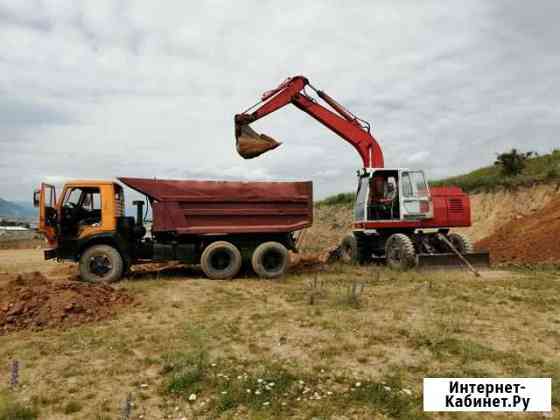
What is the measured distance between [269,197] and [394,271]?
3.62 meters

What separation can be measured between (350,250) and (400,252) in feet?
7.60

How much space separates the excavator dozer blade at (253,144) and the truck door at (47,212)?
4.45 metres

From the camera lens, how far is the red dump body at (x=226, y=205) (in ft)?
33.7

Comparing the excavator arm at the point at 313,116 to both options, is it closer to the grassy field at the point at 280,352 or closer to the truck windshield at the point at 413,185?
the truck windshield at the point at 413,185

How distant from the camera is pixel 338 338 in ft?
19.2

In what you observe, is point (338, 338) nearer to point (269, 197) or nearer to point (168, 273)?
point (269, 197)

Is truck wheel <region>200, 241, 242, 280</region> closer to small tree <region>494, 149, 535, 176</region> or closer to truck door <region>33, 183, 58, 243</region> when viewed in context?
truck door <region>33, 183, 58, 243</region>

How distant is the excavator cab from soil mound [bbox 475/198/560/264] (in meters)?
4.08

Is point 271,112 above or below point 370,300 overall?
above

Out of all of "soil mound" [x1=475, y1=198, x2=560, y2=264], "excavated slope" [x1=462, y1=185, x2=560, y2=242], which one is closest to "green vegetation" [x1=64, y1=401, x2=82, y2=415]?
"soil mound" [x1=475, y1=198, x2=560, y2=264]

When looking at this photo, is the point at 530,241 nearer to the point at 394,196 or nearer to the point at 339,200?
the point at 394,196

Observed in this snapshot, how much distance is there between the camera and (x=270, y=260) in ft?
36.2

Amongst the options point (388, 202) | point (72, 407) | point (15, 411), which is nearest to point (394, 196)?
point (388, 202)

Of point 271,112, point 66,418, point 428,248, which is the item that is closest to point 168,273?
point 271,112
